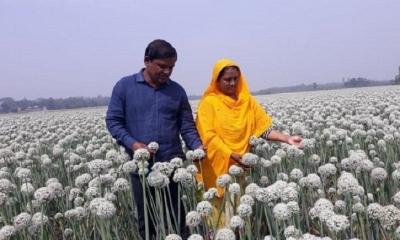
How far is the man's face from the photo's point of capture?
14.1 ft

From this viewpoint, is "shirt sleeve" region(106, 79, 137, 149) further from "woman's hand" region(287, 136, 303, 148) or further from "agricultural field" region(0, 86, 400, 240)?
"woman's hand" region(287, 136, 303, 148)

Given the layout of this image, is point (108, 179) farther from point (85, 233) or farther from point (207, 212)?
point (207, 212)

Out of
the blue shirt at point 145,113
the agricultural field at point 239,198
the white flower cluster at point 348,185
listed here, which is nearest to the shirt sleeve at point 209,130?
the blue shirt at point 145,113

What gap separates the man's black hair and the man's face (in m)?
0.04

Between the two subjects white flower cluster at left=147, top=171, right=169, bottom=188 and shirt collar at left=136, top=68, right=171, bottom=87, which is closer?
white flower cluster at left=147, top=171, right=169, bottom=188

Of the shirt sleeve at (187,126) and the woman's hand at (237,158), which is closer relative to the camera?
the woman's hand at (237,158)

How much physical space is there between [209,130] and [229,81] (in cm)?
53

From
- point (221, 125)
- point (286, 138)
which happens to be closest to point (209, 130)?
point (221, 125)

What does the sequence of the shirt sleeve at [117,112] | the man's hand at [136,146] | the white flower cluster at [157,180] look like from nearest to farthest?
the white flower cluster at [157,180] → the man's hand at [136,146] → the shirt sleeve at [117,112]

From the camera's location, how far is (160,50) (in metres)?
4.26

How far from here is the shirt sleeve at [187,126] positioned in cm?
477

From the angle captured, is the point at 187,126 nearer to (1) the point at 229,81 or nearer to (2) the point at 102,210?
(1) the point at 229,81

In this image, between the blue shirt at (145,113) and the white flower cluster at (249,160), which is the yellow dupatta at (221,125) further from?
the white flower cluster at (249,160)

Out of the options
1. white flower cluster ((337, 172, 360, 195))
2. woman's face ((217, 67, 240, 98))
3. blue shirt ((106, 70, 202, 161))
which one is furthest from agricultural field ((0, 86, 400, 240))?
woman's face ((217, 67, 240, 98))
